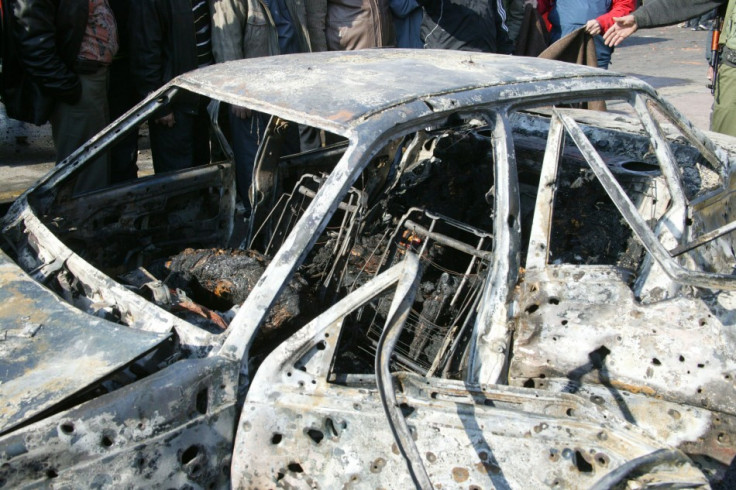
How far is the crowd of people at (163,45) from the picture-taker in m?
4.20

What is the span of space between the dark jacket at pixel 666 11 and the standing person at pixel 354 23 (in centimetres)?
197

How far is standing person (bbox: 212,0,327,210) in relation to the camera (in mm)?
4738

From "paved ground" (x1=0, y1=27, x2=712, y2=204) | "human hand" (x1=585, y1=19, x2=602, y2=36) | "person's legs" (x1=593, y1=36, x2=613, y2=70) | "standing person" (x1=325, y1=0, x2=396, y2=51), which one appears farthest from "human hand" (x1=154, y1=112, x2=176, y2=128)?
"person's legs" (x1=593, y1=36, x2=613, y2=70)

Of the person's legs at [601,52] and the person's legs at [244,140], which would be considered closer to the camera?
the person's legs at [244,140]

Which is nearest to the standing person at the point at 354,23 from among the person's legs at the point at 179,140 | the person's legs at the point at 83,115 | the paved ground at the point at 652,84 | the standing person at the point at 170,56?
the standing person at the point at 170,56

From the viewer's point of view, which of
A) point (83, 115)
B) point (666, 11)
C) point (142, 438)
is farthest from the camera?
point (666, 11)

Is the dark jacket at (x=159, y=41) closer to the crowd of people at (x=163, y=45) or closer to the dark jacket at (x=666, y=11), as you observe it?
the crowd of people at (x=163, y=45)

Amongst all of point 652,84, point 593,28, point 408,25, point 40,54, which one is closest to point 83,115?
point 40,54

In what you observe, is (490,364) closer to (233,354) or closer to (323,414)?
(323,414)

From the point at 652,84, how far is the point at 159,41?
8642 mm

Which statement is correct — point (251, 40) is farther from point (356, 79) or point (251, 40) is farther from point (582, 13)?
point (582, 13)

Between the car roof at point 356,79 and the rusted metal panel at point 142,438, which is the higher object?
the car roof at point 356,79

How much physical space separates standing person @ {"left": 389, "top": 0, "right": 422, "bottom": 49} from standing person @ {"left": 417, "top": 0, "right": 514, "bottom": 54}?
0.26m

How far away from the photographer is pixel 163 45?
471 centimetres
